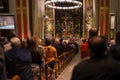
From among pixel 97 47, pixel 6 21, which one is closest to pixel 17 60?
pixel 97 47

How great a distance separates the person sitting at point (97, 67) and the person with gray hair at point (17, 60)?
129 inches

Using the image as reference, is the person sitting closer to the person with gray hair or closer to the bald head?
the bald head

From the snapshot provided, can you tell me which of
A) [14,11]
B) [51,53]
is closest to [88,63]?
[51,53]

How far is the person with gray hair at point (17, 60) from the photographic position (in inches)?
286

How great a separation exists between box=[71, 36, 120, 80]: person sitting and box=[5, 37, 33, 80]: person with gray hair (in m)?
3.27

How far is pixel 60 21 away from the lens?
45656mm

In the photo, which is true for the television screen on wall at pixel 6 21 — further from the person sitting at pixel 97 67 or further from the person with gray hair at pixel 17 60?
the person sitting at pixel 97 67

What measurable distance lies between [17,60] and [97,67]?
349 centimetres

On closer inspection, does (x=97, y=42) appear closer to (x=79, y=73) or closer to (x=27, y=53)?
(x=79, y=73)

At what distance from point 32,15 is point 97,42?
26.0 metres

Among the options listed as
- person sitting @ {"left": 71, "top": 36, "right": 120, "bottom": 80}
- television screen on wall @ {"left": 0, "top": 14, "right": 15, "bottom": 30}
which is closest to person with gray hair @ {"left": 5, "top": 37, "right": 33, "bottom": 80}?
person sitting @ {"left": 71, "top": 36, "right": 120, "bottom": 80}

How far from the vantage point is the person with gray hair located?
7254 millimetres

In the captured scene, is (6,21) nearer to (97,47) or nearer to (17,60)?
(17,60)

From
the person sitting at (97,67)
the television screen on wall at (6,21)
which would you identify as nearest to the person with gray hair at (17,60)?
the person sitting at (97,67)
